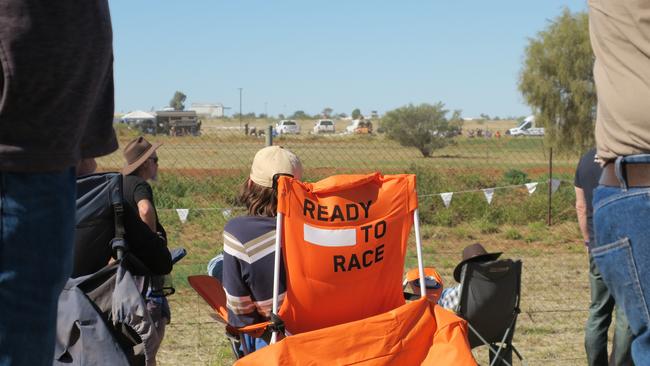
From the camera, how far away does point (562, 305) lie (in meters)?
8.10

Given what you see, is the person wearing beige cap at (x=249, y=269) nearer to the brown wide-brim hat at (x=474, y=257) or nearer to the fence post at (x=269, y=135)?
the brown wide-brim hat at (x=474, y=257)

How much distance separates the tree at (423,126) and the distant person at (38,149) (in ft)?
72.5

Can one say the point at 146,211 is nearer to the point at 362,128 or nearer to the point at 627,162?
the point at 627,162

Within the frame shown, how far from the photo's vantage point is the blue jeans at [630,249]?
1937 mm

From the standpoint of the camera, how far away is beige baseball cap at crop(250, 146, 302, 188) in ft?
13.6

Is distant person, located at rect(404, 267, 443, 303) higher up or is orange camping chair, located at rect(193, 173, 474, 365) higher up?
orange camping chair, located at rect(193, 173, 474, 365)

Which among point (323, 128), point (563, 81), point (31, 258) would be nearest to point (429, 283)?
point (31, 258)

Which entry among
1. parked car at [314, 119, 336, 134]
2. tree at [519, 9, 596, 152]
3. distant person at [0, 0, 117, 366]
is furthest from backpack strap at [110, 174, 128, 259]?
parked car at [314, 119, 336, 134]

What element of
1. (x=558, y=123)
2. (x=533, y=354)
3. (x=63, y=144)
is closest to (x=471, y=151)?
(x=558, y=123)

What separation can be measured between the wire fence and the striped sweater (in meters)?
2.14

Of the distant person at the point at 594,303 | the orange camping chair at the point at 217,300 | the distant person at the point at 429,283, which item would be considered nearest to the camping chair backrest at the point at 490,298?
the distant person at the point at 429,283

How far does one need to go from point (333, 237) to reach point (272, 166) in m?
0.66

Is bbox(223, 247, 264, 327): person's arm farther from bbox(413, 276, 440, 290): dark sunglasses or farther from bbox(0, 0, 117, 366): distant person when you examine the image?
bbox(0, 0, 117, 366): distant person

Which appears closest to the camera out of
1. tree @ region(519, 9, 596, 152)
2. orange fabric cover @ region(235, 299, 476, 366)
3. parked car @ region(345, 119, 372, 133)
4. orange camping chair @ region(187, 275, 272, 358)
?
orange fabric cover @ region(235, 299, 476, 366)
